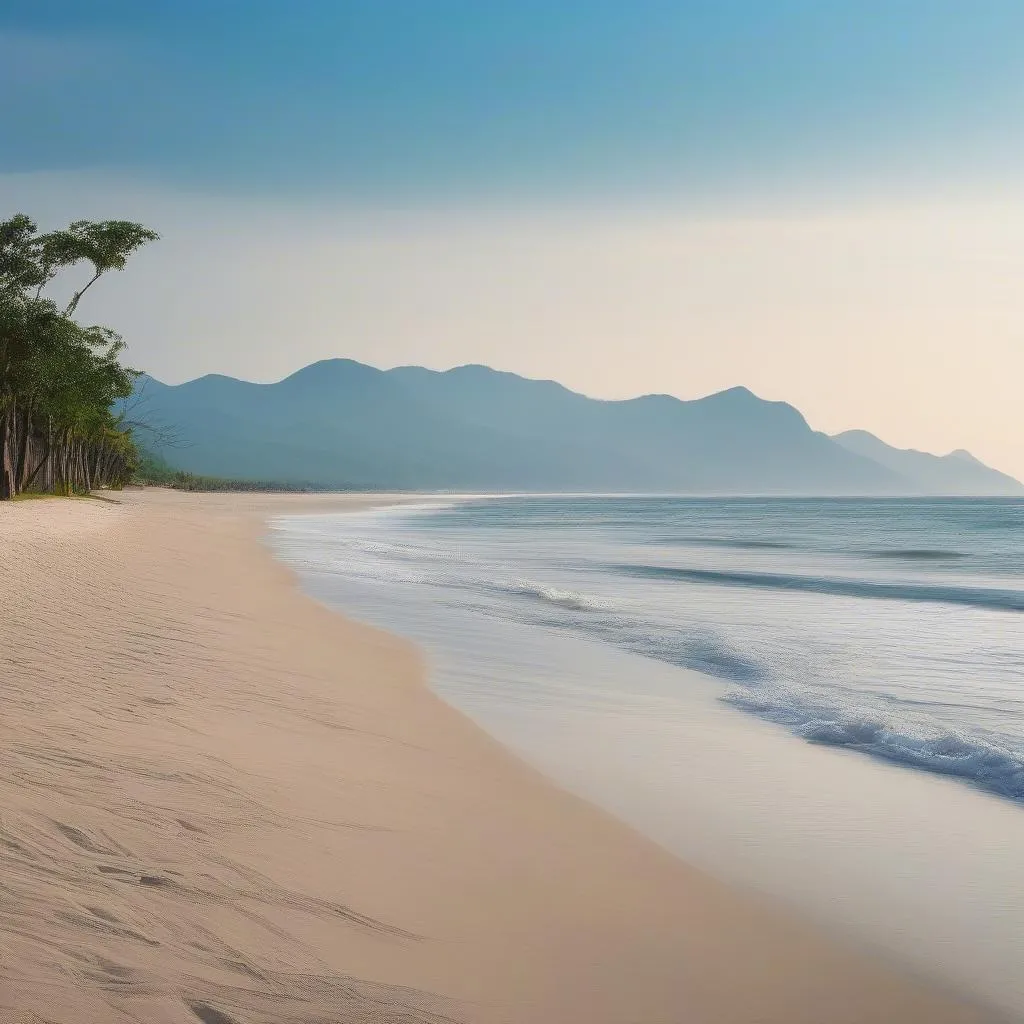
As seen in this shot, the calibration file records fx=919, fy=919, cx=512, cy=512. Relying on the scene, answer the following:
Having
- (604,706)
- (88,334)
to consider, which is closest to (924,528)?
(88,334)

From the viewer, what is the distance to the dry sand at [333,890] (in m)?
3.39

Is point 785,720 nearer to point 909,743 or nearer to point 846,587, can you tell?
Result: point 909,743

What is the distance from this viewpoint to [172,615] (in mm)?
11438

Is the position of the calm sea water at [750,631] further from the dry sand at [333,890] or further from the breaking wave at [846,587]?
the dry sand at [333,890]

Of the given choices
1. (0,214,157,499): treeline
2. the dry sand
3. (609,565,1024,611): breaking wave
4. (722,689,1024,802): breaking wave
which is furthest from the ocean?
(0,214,157,499): treeline

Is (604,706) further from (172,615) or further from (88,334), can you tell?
(88,334)

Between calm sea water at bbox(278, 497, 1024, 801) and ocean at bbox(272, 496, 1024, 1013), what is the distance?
51mm

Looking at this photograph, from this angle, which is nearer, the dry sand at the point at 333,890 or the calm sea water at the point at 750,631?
the dry sand at the point at 333,890

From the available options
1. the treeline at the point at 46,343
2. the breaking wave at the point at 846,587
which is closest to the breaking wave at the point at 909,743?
the breaking wave at the point at 846,587

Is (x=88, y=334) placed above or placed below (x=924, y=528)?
above

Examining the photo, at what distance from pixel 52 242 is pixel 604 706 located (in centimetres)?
4460

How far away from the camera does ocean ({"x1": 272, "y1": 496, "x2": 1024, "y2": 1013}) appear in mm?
4969

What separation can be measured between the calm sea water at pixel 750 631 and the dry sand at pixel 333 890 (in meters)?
3.01

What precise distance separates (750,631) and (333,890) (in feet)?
37.6
